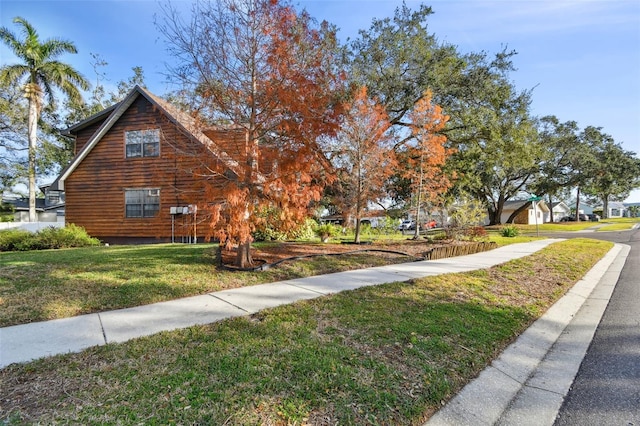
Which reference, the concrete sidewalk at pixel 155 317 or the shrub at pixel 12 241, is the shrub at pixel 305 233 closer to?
the concrete sidewalk at pixel 155 317

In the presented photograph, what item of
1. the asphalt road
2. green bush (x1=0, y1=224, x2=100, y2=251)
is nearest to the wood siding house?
green bush (x1=0, y1=224, x2=100, y2=251)

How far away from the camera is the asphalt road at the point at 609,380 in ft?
8.23

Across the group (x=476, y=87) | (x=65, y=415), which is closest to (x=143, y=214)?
(x=65, y=415)

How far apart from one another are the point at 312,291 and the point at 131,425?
360cm

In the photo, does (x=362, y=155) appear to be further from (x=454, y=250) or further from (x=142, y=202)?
(x=142, y=202)

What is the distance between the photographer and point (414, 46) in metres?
15.9

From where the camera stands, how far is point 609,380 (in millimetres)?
3043

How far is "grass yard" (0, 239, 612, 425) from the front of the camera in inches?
88.3

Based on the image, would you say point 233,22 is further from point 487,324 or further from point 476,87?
point 476,87

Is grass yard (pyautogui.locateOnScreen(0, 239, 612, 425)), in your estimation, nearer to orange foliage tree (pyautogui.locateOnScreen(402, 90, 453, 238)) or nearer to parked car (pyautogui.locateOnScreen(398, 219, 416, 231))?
orange foliage tree (pyautogui.locateOnScreen(402, 90, 453, 238))

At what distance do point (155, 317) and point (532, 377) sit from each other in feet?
14.1

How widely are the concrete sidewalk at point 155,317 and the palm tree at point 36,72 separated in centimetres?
2195

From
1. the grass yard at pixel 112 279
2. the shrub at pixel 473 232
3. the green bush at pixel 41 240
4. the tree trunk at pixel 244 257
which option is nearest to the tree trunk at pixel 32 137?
the green bush at pixel 41 240

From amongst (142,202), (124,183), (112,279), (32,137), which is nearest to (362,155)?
(112,279)
